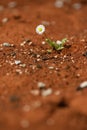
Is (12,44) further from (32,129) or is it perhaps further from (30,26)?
(32,129)

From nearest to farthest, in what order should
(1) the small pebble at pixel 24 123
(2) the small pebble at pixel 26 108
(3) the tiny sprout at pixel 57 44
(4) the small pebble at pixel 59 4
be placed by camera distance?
(1) the small pebble at pixel 24 123 < (2) the small pebble at pixel 26 108 < (3) the tiny sprout at pixel 57 44 < (4) the small pebble at pixel 59 4

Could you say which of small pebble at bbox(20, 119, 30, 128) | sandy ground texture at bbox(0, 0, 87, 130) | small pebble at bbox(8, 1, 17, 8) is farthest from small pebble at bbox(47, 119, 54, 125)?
small pebble at bbox(8, 1, 17, 8)

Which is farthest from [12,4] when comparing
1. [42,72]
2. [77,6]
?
[42,72]

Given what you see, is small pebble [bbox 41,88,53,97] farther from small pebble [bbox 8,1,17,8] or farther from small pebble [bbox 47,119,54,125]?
small pebble [bbox 8,1,17,8]

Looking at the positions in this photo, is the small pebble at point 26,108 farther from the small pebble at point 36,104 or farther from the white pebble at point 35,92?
the white pebble at point 35,92

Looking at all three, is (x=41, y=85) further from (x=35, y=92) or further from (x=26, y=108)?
(x=26, y=108)

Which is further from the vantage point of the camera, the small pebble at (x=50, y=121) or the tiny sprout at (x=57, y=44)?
the tiny sprout at (x=57, y=44)

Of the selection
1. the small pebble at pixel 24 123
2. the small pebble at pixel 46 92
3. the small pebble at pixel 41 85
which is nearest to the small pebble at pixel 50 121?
the small pebble at pixel 24 123

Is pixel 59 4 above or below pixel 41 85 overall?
above

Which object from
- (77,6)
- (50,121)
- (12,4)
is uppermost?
(12,4)
